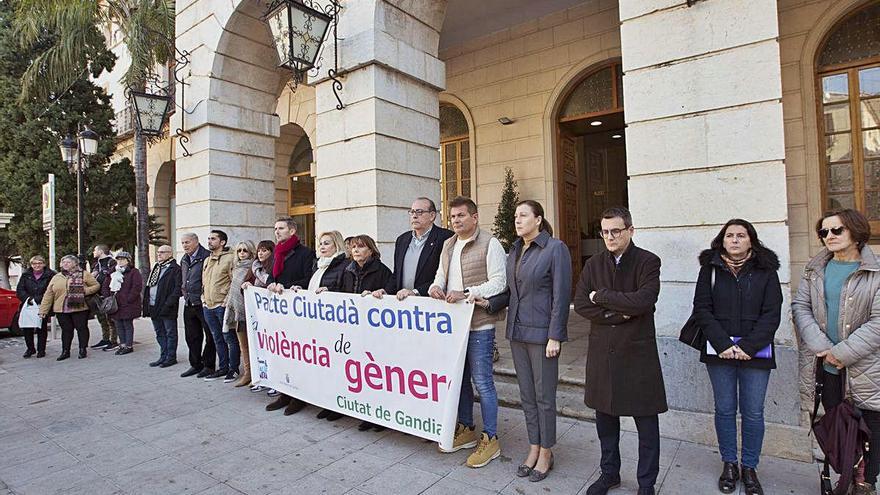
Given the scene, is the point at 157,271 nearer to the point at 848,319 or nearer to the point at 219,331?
the point at 219,331

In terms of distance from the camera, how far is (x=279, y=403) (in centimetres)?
515

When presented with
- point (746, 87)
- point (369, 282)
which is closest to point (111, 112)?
point (369, 282)

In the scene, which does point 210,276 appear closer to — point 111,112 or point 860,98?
point 860,98

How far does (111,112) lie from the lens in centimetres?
1645

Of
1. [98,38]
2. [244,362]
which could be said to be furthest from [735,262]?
[98,38]

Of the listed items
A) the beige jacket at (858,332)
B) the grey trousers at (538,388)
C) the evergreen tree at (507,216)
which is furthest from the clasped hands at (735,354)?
the evergreen tree at (507,216)

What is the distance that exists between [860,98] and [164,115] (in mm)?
11103

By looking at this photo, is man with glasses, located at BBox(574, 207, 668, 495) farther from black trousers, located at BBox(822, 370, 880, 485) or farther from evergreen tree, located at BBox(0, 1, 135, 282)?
evergreen tree, located at BBox(0, 1, 135, 282)

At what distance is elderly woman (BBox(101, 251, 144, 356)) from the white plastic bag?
1.07m

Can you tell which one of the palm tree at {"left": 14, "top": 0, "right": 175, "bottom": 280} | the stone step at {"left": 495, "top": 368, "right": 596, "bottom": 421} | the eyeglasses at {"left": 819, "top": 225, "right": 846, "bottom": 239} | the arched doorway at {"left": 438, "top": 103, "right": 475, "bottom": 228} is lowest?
the stone step at {"left": 495, "top": 368, "right": 596, "bottom": 421}

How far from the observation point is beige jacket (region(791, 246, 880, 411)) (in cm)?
280

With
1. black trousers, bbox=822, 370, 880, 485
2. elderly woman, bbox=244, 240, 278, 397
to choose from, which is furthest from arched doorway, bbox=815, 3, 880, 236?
elderly woman, bbox=244, 240, 278, 397

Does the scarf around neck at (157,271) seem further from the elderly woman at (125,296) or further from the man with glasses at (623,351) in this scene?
the man with glasses at (623,351)

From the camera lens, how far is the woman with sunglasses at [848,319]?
2.83 metres
